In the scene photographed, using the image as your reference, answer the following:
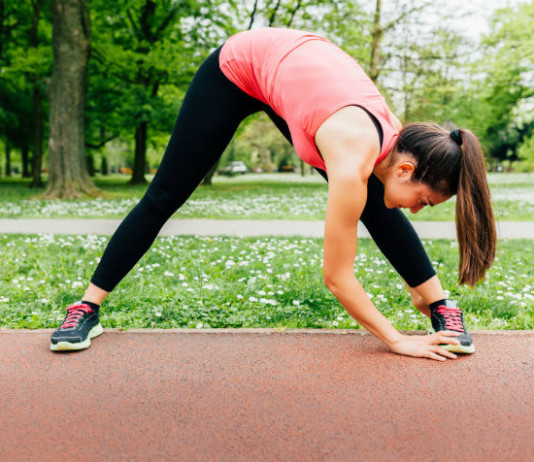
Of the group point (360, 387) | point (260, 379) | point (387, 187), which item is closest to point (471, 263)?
point (387, 187)

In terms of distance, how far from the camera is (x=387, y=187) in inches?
91.7

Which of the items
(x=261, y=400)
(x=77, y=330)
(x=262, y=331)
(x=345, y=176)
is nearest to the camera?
(x=345, y=176)

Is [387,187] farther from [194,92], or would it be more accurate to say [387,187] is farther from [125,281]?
[125,281]

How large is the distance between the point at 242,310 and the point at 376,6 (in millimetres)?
20952

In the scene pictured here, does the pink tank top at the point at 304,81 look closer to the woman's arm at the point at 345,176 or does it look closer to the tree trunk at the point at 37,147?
the woman's arm at the point at 345,176

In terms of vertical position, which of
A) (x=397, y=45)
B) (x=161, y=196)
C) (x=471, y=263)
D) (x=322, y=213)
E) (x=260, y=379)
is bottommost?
(x=322, y=213)

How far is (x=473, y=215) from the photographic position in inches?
86.5

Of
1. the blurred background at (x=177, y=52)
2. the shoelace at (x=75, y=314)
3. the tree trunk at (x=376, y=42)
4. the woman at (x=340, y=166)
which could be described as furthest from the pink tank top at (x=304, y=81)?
the tree trunk at (x=376, y=42)

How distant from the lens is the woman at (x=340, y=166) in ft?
6.89

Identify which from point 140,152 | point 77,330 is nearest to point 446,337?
point 77,330

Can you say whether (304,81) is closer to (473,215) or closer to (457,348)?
(473,215)

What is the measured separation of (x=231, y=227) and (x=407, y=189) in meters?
5.44

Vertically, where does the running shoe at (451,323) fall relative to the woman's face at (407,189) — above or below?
below

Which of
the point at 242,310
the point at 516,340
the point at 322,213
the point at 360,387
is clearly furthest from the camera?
the point at 322,213
